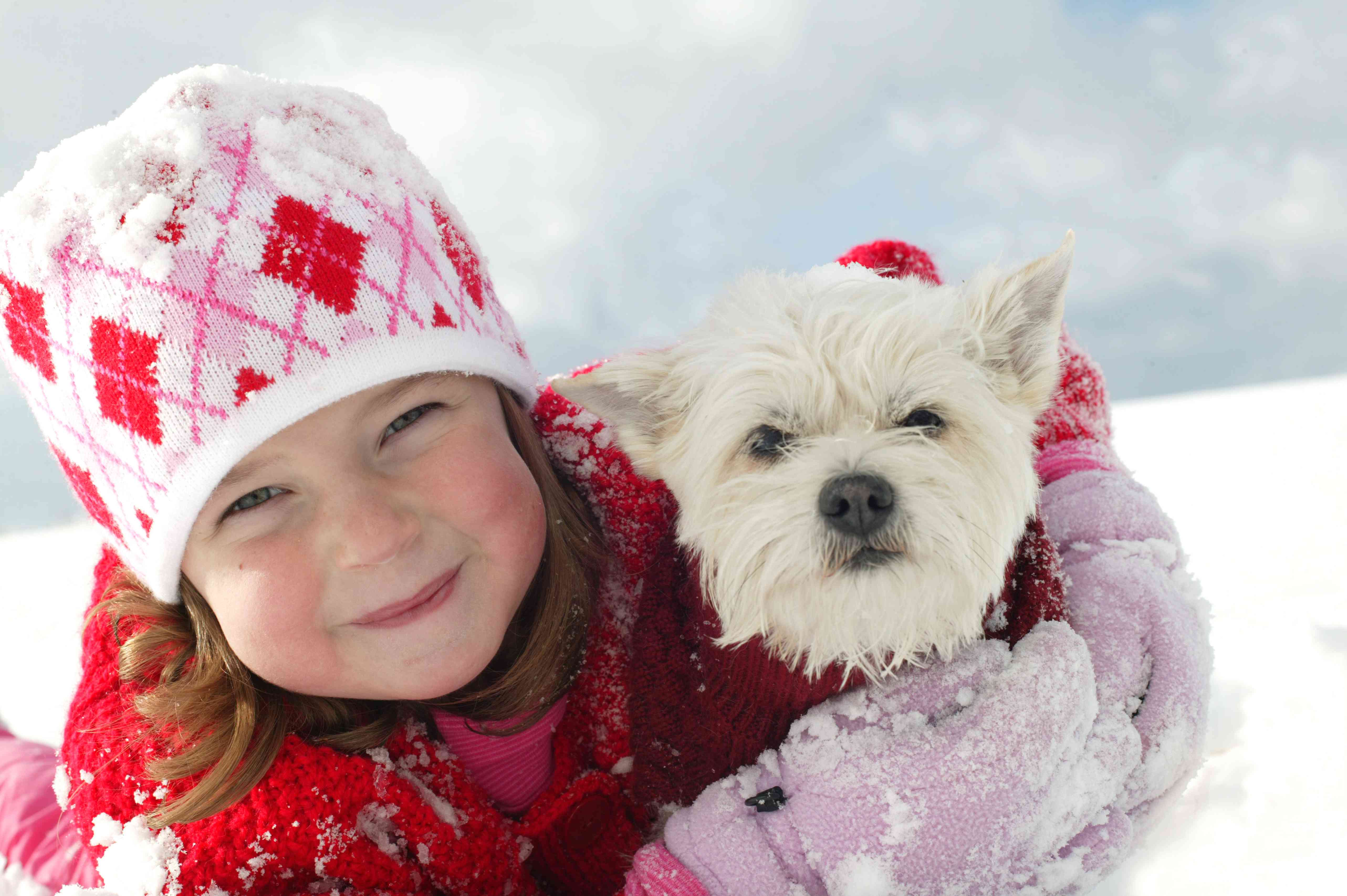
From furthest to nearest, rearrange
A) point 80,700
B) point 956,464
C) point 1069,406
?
1. point 1069,406
2. point 80,700
3. point 956,464

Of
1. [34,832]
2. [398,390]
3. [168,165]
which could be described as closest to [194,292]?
[168,165]

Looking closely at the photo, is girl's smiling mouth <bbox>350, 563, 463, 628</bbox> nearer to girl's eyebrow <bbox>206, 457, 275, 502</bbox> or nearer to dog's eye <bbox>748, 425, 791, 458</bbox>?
girl's eyebrow <bbox>206, 457, 275, 502</bbox>

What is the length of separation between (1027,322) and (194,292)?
75.9 inches

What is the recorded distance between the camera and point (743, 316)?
2.12 meters

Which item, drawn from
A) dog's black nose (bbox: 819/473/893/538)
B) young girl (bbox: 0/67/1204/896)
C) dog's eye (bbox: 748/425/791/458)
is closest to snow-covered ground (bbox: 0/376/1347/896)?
young girl (bbox: 0/67/1204/896)

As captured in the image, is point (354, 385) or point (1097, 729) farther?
point (1097, 729)

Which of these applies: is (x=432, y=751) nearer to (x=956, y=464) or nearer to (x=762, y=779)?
(x=762, y=779)

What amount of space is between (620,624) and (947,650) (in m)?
1.07

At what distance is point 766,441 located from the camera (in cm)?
197

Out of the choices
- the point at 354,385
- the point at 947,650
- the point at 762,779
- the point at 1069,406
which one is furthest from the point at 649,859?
the point at 1069,406

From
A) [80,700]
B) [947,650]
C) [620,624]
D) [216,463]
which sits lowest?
[80,700]

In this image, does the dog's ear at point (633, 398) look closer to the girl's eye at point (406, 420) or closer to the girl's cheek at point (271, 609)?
the girl's eye at point (406, 420)

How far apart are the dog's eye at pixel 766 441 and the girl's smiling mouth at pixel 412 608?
817 millimetres

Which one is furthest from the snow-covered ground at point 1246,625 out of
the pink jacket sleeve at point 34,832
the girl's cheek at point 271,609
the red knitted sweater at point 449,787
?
the girl's cheek at point 271,609
